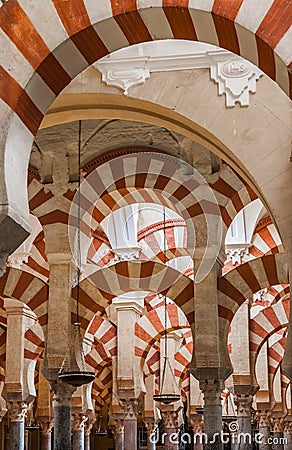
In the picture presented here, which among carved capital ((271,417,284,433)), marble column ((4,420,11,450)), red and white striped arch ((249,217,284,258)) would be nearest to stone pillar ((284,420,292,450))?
carved capital ((271,417,284,433))

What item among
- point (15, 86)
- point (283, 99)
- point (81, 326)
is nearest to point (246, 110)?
point (283, 99)

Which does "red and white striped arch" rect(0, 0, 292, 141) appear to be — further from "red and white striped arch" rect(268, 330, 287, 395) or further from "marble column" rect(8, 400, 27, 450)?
"red and white striped arch" rect(268, 330, 287, 395)

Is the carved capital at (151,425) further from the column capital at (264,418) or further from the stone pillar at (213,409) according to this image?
the stone pillar at (213,409)

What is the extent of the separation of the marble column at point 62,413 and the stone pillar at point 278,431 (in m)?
8.56

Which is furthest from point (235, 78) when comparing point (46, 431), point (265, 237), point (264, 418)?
point (264, 418)

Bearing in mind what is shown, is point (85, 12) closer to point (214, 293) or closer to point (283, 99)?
point (283, 99)

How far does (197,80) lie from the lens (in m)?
6.35

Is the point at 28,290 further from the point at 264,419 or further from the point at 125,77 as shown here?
the point at 264,419

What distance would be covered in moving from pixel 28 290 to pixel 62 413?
134cm

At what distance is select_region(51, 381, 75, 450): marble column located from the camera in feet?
26.8

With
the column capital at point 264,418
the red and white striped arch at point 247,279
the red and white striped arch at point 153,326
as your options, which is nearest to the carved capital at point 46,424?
the red and white striped arch at point 153,326

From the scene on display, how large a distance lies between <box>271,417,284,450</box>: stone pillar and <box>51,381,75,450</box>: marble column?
8.56 metres

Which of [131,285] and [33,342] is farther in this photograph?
[33,342]

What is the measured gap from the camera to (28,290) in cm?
892
